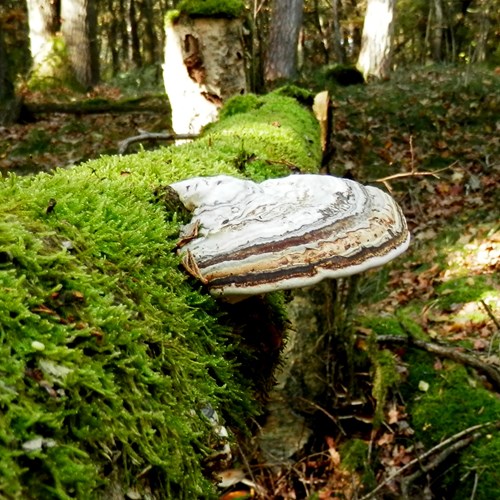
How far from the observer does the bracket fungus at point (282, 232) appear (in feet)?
5.25

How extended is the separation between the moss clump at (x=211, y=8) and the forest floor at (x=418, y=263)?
226cm

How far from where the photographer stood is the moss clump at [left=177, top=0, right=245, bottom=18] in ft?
20.1

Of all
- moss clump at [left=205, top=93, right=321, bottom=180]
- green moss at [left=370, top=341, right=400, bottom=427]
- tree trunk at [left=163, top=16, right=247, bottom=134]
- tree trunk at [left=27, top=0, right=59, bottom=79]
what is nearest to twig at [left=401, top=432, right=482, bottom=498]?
green moss at [left=370, top=341, right=400, bottom=427]

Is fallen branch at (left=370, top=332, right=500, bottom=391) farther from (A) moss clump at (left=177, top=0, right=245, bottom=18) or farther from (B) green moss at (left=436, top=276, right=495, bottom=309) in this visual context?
(A) moss clump at (left=177, top=0, right=245, bottom=18)

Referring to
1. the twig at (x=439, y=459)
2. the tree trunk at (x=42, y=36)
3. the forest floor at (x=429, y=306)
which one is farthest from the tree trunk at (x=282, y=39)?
the twig at (x=439, y=459)

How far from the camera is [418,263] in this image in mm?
7883

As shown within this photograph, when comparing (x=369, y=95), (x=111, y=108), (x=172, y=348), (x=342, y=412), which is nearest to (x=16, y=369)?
(x=172, y=348)

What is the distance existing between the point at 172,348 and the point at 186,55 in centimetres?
555

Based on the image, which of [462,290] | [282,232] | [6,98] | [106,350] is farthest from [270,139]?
[6,98]

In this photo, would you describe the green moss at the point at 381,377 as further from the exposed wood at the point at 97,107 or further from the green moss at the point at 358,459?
the exposed wood at the point at 97,107

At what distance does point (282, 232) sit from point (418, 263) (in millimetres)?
6641

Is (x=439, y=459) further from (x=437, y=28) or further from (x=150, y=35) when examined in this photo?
(x=150, y=35)

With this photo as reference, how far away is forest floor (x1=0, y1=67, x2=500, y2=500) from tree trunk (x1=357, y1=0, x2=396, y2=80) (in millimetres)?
781

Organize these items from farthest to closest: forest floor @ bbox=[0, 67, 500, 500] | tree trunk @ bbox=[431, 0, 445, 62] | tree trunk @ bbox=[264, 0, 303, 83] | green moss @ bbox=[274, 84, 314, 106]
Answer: tree trunk @ bbox=[431, 0, 445, 62], tree trunk @ bbox=[264, 0, 303, 83], green moss @ bbox=[274, 84, 314, 106], forest floor @ bbox=[0, 67, 500, 500]
